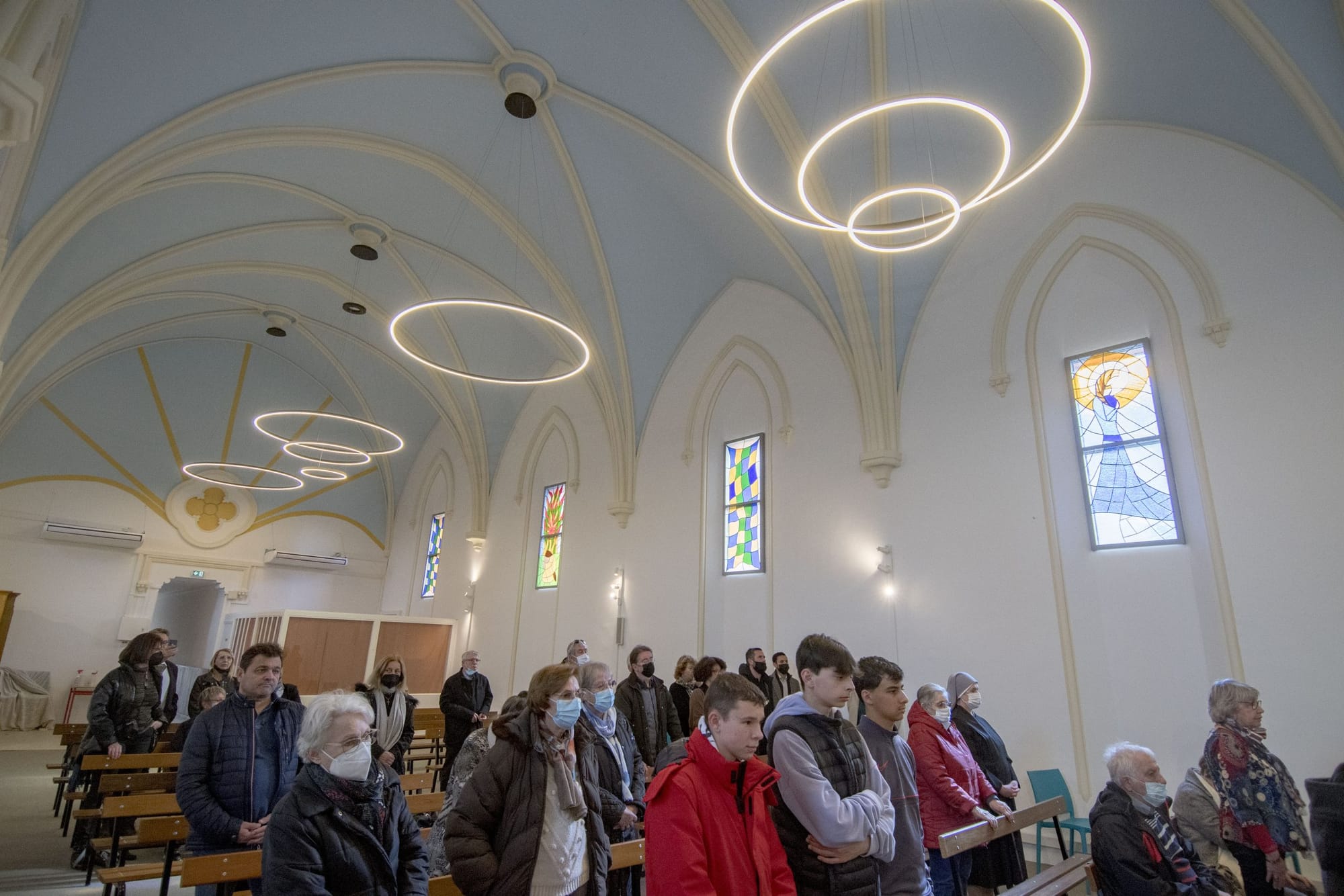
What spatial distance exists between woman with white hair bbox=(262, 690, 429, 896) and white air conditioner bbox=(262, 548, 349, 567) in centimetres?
1690

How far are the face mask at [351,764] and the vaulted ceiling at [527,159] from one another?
767cm

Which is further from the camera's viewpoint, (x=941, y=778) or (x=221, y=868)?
(x=941, y=778)

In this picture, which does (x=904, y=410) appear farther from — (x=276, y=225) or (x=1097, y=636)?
(x=276, y=225)

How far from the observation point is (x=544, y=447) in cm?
1523

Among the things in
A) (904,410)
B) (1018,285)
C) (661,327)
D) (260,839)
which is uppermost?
(661,327)

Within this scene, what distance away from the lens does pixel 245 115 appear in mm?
9047

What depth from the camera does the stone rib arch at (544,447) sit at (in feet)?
46.5

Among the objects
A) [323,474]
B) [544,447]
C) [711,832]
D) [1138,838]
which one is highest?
[544,447]

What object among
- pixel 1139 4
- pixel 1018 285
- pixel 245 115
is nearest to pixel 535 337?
pixel 245 115

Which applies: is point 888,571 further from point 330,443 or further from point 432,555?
point 432,555

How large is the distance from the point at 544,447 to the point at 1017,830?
1208cm

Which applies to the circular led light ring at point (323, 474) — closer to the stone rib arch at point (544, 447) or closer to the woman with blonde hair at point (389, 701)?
the stone rib arch at point (544, 447)

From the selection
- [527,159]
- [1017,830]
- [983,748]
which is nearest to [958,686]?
[983,748]

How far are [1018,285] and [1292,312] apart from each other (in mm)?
2615
